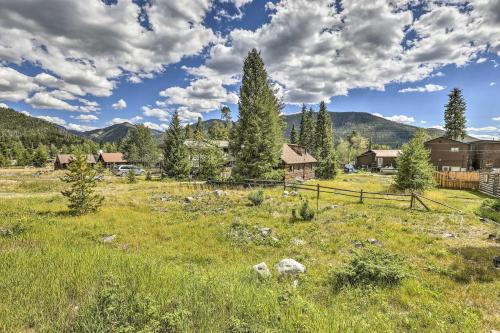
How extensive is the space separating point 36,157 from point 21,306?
111 meters

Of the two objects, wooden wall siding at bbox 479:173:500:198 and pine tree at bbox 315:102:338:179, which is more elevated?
pine tree at bbox 315:102:338:179

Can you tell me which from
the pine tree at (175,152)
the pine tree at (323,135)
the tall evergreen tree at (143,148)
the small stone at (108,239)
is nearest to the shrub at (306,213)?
the small stone at (108,239)

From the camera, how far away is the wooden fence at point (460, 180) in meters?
34.9

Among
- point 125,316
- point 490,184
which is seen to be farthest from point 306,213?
point 490,184

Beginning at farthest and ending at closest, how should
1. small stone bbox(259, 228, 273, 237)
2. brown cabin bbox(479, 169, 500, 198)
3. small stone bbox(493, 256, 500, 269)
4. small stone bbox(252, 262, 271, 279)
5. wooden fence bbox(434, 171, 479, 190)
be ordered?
wooden fence bbox(434, 171, 479, 190) → brown cabin bbox(479, 169, 500, 198) → small stone bbox(259, 228, 273, 237) → small stone bbox(493, 256, 500, 269) → small stone bbox(252, 262, 271, 279)

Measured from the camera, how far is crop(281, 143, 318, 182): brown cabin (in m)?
38.2

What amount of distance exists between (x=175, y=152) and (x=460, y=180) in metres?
44.6

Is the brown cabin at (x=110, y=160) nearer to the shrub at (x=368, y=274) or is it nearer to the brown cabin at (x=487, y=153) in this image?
the shrub at (x=368, y=274)

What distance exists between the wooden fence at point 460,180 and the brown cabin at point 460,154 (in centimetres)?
2468

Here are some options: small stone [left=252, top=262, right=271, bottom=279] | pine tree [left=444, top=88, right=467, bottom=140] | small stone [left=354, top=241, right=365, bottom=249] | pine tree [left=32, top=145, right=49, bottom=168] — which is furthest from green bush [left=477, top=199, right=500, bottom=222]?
pine tree [left=32, top=145, right=49, bottom=168]

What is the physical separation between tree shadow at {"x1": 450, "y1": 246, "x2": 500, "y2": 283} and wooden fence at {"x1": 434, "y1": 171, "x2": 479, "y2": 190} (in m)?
30.9

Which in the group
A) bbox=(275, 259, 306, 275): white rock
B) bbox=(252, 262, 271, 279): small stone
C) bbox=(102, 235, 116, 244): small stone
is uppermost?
bbox=(252, 262, 271, 279): small stone

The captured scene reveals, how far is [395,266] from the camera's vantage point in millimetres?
7809

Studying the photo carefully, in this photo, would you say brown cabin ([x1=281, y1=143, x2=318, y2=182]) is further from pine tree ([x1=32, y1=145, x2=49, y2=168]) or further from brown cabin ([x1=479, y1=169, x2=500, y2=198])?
pine tree ([x1=32, y1=145, x2=49, y2=168])
